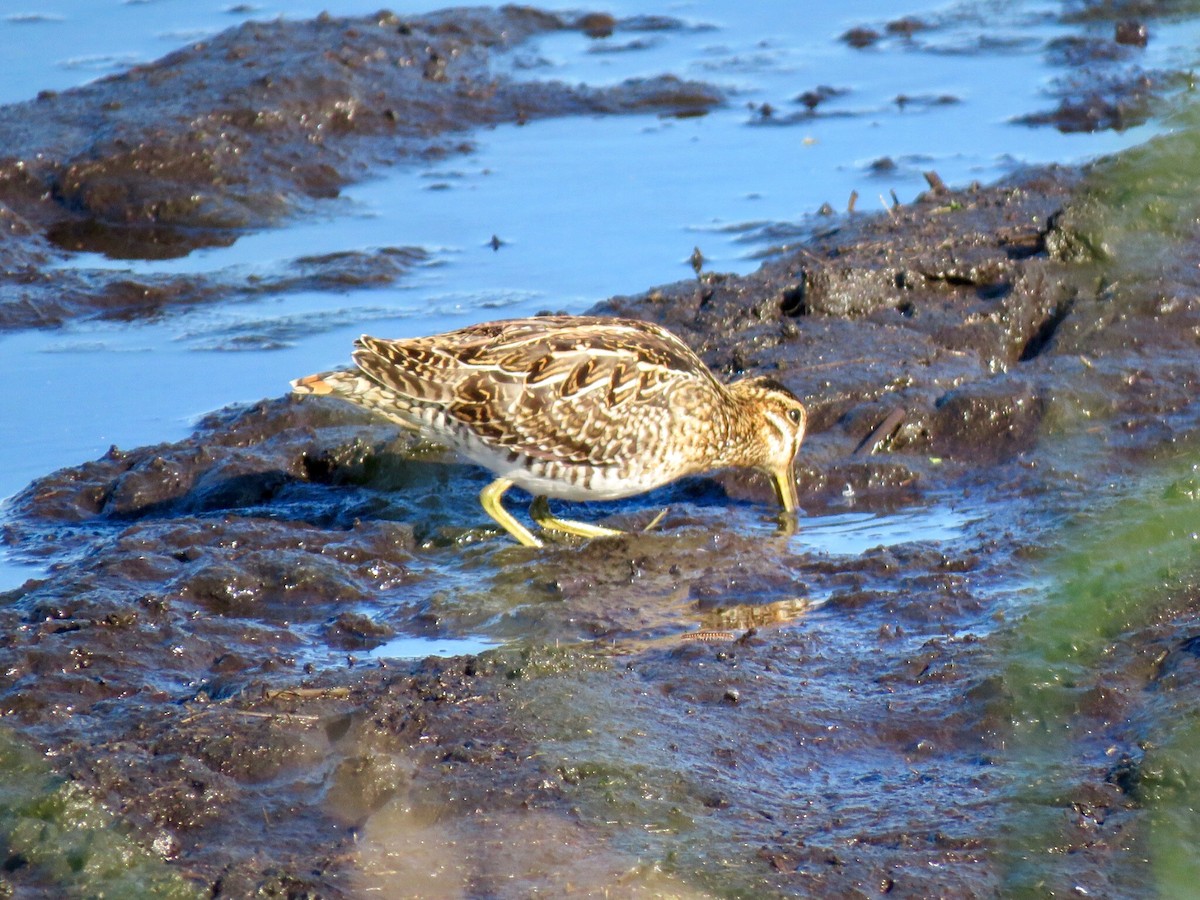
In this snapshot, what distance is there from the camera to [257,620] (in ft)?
20.6

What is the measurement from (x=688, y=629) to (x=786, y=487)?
4.48 feet

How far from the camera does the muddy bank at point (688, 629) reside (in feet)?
14.3

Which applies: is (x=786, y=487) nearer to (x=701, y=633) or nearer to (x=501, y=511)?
(x=501, y=511)

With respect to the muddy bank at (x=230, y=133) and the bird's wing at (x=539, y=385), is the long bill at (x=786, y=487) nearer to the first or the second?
the bird's wing at (x=539, y=385)

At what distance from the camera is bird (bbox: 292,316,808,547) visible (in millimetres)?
6879

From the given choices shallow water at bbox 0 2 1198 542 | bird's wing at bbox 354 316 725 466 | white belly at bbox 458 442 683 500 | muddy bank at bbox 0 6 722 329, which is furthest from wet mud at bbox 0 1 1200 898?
muddy bank at bbox 0 6 722 329

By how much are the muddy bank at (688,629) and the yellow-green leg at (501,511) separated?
0.10 m

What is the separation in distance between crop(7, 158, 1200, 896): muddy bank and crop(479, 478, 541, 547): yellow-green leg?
0.10 m

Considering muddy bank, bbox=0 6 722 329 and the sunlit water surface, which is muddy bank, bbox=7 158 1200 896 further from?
muddy bank, bbox=0 6 722 329

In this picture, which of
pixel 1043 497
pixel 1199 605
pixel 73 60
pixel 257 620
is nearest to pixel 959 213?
pixel 1043 497

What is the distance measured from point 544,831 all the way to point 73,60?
11.4 m

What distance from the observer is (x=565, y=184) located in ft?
39.4

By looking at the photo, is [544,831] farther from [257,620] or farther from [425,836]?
[257,620]

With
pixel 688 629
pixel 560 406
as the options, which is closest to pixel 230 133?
pixel 560 406
